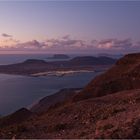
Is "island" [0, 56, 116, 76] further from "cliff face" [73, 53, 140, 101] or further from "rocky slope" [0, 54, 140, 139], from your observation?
"rocky slope" [0, 54, 140, 139]

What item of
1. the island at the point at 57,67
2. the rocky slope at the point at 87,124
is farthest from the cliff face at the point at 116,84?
the island at the point at 57,67

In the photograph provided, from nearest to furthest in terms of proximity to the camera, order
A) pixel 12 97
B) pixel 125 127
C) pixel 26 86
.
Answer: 1. pixel 125 127
2. pixel 12 97
3. pixel 26 86

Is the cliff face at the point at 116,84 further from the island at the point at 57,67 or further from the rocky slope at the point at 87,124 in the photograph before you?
the island at the point at 57,67

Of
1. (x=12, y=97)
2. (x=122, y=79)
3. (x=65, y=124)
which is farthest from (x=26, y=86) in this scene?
(x=65, y=124)

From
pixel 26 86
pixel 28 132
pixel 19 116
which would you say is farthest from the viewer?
pixel 26 86

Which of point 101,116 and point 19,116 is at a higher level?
point 101,116

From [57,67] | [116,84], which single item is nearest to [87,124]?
[116,84]

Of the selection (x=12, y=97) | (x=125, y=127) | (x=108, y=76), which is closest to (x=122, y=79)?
(x=108, y=76)

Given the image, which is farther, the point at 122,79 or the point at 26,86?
the point at 26,86

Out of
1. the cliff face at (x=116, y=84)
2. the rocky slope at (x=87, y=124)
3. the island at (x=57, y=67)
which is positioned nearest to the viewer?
the rocky slope at (x=87, y=124)

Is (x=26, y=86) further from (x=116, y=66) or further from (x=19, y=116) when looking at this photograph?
(x=19, y=116)

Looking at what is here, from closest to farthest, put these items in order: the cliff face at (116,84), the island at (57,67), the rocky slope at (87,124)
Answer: the rocky slope at (87,124)
the cliff face at (116,84)
the island at (57,67)
